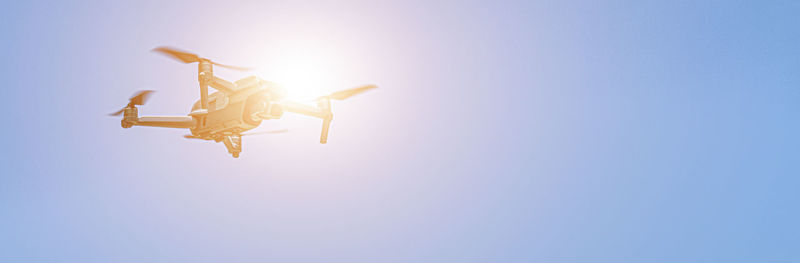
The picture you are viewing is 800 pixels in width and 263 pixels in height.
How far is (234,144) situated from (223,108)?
13.8 ft

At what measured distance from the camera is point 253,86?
3003 centimetres

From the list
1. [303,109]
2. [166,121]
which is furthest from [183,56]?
[303,109]

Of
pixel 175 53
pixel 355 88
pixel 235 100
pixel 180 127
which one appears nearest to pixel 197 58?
pixel 175 53

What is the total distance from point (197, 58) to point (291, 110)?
21.5 ft

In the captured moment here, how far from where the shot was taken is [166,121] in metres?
32.9

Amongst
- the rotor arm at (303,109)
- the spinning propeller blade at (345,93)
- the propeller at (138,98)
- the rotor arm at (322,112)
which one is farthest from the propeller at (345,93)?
the propeller at (138,98)

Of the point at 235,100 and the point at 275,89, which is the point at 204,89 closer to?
the point at 235,100

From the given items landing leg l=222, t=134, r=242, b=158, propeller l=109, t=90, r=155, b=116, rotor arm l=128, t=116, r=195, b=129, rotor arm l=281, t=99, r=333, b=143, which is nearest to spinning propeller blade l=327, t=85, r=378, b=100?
rotor arm l=281, t=99, r=333, b=143

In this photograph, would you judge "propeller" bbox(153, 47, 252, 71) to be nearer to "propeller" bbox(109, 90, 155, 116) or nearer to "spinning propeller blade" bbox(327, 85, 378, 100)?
"propeller" bbox(109, 90, 155, 116)

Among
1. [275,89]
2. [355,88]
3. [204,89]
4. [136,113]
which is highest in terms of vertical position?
[355,88]

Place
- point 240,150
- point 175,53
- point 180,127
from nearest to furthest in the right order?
point 175,53 → point 180,127 → point 240,150

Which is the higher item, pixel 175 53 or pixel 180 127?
pixel 175 53

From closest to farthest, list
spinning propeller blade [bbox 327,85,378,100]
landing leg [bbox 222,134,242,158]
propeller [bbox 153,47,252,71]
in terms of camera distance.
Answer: propeller [bbox 153,47,252,71] → landing leg [bbox 222,134,242,158] → spinning propeller blade [bbox 327,85,378,100]

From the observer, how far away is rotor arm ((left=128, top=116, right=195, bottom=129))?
32531 millimetres
